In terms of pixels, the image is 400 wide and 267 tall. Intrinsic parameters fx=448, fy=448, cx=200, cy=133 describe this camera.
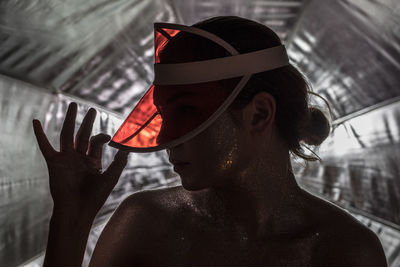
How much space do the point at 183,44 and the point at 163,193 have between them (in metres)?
0.39

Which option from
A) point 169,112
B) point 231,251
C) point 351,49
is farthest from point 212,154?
point 351,49

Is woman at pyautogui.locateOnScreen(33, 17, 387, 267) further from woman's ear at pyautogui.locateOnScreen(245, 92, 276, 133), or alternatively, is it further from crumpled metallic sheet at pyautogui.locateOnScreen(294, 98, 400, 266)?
crumpled metallic sheet at pyautogui.locateOnScreen(294, 98, 400, 266)

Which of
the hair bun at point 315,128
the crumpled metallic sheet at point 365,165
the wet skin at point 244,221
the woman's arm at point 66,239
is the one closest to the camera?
the woman's arm at point 66,239

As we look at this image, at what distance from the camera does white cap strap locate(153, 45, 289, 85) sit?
862 millimetres

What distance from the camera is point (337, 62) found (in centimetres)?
119

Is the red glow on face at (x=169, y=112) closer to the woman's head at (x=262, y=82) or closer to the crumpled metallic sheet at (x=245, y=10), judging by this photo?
the woman's head at (x=262, y=82)

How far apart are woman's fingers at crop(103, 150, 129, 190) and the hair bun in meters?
0.43

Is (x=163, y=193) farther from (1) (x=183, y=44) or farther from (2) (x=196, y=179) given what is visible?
(1) (x=183, y=44)

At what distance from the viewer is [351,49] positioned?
116 centimetres

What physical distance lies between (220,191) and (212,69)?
0.31 metres

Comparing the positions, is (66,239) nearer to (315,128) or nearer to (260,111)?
(260,111)

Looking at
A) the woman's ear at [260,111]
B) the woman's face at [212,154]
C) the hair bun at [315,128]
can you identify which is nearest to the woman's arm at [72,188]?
the woman's face at [212,154]

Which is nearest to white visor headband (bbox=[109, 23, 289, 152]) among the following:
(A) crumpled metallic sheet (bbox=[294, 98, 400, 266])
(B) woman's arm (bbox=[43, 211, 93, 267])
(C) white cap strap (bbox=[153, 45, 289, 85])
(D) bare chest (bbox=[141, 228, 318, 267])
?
(C) white cap strap (bbox=[153, 45, 289, 85])

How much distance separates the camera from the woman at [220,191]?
0.86 m
